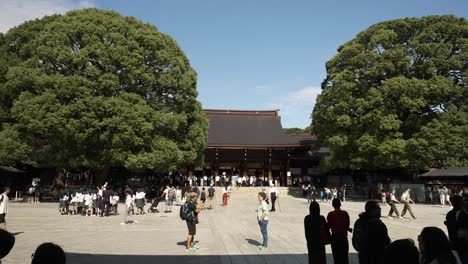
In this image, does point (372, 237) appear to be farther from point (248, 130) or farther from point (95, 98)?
point (248, 130)

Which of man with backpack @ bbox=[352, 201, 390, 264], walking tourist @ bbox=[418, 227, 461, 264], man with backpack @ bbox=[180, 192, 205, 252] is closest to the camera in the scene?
walking tourist @ bbox=[418, 227, 461, 264]

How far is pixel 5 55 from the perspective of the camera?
96.4ft

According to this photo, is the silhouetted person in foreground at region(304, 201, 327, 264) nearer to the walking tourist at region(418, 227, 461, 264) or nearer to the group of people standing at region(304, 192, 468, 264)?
the group of people standing at region(304, 192, 468, 264)

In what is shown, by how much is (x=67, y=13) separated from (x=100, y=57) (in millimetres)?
6027

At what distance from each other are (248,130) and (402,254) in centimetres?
4300

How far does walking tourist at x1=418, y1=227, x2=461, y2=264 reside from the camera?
10.8 ft

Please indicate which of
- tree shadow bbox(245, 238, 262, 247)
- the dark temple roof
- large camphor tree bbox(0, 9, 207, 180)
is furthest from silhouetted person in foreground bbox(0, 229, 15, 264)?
the dark temple roof

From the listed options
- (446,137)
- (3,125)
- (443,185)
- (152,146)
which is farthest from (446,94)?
(3,125)

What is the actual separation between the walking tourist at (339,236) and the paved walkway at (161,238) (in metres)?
2.48

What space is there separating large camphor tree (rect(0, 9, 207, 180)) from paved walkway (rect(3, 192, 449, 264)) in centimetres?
719

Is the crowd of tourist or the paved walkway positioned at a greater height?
the crowd of tourist

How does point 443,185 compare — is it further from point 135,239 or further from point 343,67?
point 135,239

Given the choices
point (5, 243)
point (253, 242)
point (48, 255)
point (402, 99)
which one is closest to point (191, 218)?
point (253, 242)

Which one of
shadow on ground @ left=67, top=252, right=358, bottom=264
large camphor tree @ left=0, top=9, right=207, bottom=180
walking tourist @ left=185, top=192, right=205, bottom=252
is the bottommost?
shadow on ground @ left=67, top=252, right=358, bottom=264
